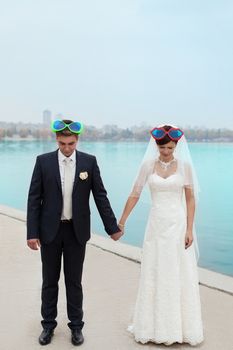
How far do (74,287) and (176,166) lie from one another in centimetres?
133

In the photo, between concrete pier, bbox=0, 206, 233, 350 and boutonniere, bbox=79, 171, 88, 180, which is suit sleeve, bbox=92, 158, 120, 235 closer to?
boutonniere, bbox=79, 171, 88, 180

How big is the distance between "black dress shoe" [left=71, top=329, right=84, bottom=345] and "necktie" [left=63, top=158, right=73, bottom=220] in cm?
99

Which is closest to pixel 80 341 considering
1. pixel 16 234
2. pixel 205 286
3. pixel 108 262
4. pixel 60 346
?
pixel 60 346

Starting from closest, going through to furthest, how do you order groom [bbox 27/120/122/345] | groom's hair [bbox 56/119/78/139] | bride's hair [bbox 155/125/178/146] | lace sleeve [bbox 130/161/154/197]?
groom's hair [bbox 56/119/78/139] → groom [bbox 27/120/122/345] → bride's hair [bbox 155/125/178/146] → lace sleeve [bbox 130/161/154/197]

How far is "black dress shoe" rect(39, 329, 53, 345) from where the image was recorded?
406 cm

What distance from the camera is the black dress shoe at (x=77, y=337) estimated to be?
4047 millimetres

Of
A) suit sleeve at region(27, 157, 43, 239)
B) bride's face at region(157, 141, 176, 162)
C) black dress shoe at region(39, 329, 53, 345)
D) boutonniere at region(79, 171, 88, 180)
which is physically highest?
bride's face at region(157, 141, 176, 162)

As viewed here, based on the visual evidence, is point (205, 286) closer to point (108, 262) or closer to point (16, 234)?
point (108, 262)

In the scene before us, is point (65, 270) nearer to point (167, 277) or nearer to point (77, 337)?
point (77, 337)

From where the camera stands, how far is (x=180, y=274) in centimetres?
408

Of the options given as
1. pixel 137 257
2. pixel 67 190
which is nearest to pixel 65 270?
pixel 67 190

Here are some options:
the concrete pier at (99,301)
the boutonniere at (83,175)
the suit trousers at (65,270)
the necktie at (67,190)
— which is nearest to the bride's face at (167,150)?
the boutonniere at (83,175)

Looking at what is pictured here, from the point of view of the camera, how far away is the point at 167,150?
13.2 ft

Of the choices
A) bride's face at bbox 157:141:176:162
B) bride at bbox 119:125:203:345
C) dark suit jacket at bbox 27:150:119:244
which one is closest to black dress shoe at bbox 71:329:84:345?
bride at bbox 119:125:203:345
